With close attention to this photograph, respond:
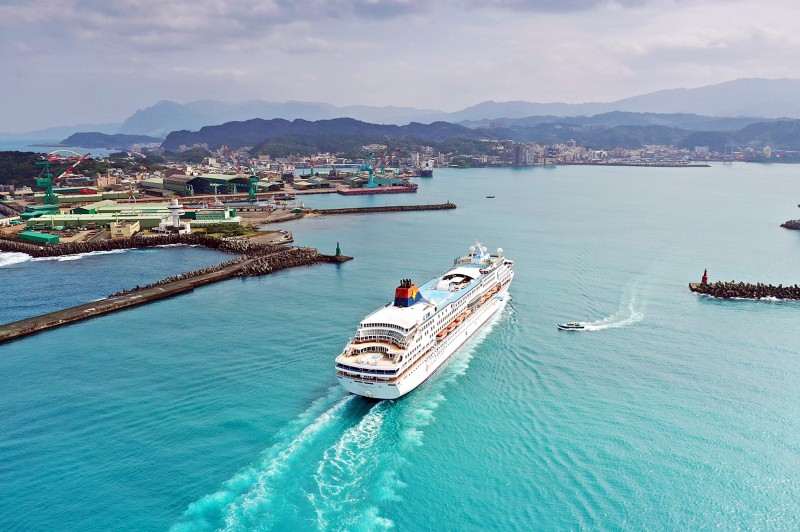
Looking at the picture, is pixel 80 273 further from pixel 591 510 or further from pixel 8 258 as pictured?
pixel 591 510

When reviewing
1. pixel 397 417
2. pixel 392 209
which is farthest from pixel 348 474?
pixel 392 209

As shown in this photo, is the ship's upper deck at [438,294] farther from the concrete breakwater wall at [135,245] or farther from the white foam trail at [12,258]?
the white foam trail at [12,258]

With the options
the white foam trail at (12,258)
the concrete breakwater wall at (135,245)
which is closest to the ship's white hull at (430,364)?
the concrete breakwater wall at (135,245)

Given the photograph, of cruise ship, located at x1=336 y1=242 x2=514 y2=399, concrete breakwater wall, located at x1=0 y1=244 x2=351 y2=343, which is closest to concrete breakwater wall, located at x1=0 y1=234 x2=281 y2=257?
concrete breakwater wall, located at x1=0 y1=244 x2=351 y2=343

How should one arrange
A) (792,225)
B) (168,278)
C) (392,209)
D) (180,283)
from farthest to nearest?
1. (392,209)
2. (792,225)
3. (168,278)
4. (180,283)

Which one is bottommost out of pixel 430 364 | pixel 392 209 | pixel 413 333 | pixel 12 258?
pixel 430 364

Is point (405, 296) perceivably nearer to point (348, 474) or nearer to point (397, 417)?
point (397, 417)
